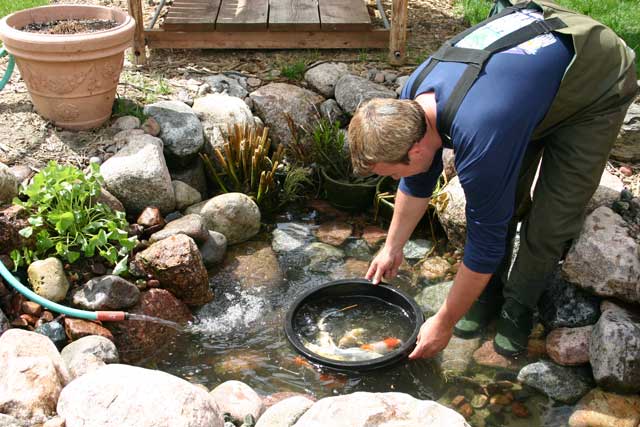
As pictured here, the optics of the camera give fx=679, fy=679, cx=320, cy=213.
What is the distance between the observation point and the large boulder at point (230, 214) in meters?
4.29

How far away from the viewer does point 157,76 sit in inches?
209

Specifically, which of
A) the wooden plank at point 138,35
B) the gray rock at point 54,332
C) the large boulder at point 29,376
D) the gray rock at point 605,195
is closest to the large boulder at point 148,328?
the gray rock at point 54,332

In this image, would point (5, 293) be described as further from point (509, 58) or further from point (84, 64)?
point (509, 58)

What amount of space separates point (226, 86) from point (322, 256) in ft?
5.53

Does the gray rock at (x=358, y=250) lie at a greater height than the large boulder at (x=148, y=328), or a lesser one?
lesser

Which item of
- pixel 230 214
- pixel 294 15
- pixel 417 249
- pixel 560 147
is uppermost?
pixel 560 147

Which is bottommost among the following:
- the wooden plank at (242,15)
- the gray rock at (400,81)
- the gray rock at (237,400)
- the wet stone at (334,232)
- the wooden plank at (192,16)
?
the wet stone at (334,232)

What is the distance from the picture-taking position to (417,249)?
4.36 metres

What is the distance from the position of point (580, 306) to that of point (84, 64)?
322 centimetres

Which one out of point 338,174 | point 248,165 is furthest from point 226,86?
point 338,174

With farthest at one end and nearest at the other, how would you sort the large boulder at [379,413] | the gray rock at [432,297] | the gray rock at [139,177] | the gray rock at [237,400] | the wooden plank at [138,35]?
the wooden plank at [138,35]
the gray rock at [139,177]
the gray rock at [432,297]
the gray rock at [237,400]
the large boulder at [379,413]

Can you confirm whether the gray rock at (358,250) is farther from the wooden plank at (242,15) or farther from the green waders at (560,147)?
the wooden plank at (242,15)

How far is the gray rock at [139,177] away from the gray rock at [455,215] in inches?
66.5

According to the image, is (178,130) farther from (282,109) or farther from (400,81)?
(400,81)
